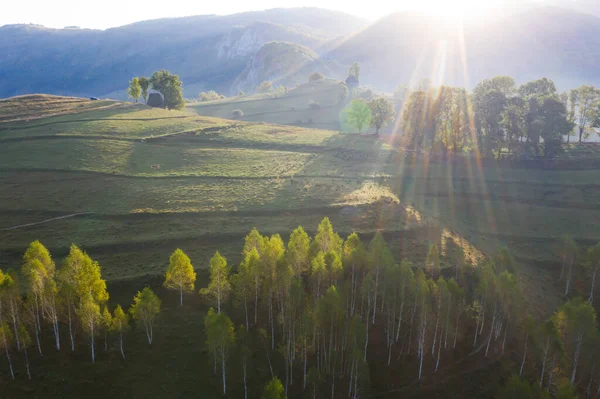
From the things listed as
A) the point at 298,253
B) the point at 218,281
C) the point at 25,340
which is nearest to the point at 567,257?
the point at 298,253

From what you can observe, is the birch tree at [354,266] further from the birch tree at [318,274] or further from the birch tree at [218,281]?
the birch tree at [218,281]

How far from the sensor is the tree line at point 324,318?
41.9 m

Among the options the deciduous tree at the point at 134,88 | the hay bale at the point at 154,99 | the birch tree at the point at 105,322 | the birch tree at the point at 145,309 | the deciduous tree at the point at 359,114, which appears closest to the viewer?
the birch tree at the point at 105,322

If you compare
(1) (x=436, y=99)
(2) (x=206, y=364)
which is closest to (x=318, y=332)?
(2) (x=206, y=364)

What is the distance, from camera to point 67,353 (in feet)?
143

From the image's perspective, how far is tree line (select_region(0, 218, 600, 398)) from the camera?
Result: 41.9m

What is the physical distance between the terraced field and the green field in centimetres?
36

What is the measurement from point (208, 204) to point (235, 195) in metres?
7.29

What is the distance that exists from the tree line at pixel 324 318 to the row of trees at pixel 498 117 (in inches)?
2960

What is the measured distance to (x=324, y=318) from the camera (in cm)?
4253

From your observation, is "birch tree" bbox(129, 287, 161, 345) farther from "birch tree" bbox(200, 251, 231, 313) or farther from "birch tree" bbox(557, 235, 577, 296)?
"birch tree" bbox(557, 235, 577, 296)

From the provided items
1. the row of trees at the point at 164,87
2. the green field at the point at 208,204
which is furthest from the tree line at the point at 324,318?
the row of trees at the point at 164,87

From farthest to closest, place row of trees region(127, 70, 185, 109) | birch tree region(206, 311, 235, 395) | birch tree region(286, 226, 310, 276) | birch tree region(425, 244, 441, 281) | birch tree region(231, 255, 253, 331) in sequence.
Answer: row of trees region(127, 70, 185, 109)
birch tree region(425, 244, 441, 281)
birch tree region(286, 226, 310, 276)
birch tree region(231, 255, 253, 331)
birch tree region(206, 311, 235, 395)

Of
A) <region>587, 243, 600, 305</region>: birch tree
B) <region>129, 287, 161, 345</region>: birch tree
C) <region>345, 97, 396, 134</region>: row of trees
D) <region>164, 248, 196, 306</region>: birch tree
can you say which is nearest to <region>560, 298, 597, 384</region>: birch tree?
<region>587, 243, 600, 305</region>: birch tree
